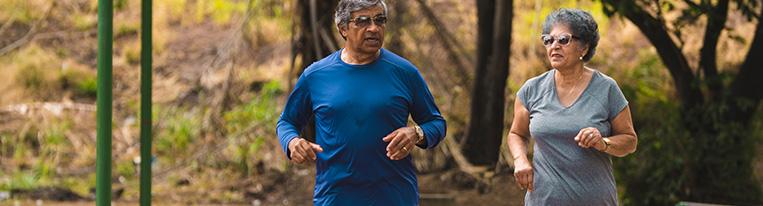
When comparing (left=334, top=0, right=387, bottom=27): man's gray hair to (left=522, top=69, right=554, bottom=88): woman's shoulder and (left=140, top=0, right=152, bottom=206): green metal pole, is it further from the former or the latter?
(left=140, top=0, right=152, bottom=206): green metal pole

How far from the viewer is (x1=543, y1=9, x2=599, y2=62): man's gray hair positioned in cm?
392

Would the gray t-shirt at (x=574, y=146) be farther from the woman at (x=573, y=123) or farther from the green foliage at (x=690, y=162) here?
the green foliage at (x=690, y=162)

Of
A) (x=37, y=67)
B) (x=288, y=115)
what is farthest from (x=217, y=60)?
(x=288, y=115)

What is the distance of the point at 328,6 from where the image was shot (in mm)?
10219

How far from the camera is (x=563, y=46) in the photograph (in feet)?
12.8

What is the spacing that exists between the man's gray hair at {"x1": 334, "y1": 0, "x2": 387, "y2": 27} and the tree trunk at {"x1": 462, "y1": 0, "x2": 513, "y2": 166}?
5762mm

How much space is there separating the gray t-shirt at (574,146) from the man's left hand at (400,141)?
0.35m

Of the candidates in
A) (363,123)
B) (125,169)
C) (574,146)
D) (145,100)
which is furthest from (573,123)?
(125,169)

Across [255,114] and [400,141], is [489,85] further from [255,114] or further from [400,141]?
[400,141]

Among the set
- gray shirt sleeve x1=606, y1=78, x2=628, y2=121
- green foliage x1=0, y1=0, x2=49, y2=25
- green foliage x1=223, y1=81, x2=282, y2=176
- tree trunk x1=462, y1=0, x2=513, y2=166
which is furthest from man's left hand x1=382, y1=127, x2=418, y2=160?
green foliage x1=0, y1=0, x2=49, y2=25

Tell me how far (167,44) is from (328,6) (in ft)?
16.4

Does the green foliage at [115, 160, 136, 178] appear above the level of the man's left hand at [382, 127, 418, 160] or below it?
below

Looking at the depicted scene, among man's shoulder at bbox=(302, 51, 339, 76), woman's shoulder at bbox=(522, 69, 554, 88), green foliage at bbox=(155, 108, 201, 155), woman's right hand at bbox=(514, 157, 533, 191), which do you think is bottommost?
green foliage at bbox=(155, 108, 201, 155)

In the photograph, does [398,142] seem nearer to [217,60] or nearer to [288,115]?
[288,115]
